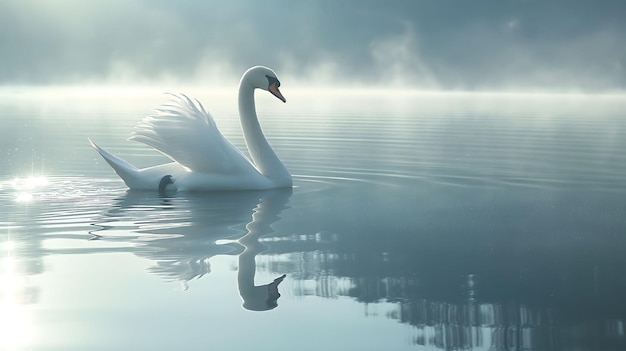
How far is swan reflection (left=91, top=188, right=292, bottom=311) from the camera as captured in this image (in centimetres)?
896

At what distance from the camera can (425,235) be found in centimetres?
1149

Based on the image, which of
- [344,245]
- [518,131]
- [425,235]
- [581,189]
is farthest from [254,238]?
[518,131]

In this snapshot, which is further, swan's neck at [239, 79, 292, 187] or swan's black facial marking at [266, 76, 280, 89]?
swan's black facial marking at [266, 76, 280, 89]

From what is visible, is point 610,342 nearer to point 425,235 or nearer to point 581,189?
point 425,235

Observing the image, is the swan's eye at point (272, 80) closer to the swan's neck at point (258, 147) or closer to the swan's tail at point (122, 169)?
the swan's neck at point (258, 147)

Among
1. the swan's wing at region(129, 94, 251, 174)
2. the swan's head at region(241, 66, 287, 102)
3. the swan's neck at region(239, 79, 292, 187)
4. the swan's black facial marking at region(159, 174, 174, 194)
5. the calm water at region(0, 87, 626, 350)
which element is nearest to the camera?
the calm water at region(0, 87, 626, 350)

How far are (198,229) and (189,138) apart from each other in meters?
3.10

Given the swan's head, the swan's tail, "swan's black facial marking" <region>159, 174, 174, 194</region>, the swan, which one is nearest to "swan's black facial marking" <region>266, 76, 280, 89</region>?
the swan's head

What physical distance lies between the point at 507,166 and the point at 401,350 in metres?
14.1

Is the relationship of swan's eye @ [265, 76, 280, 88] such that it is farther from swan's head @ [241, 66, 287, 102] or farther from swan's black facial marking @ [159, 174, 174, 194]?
swan's black facial marking @ [159, 174, 174, 194]

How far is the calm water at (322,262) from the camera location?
7.18 meters

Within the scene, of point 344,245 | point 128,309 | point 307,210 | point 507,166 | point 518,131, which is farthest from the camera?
point 518,131

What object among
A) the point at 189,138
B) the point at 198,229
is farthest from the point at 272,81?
the point at 198,229

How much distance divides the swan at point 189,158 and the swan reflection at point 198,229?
209mm
